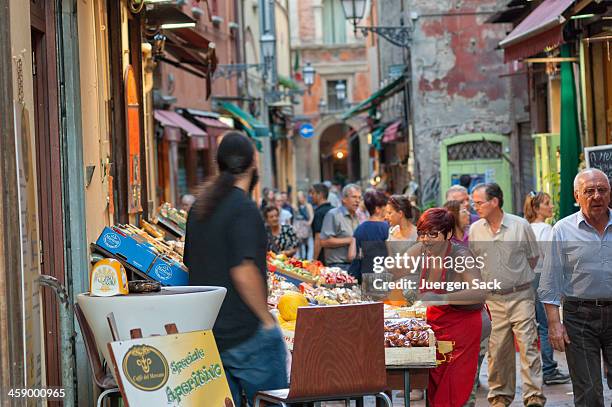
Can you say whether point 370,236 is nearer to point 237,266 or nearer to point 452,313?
point 452,313

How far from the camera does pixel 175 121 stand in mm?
19422

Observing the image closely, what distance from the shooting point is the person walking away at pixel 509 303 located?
29.7 feet

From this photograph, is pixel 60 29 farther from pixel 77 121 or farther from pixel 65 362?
pixel 65 362

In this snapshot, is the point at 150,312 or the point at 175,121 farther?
the point at 175,121

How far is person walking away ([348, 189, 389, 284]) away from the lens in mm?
10742

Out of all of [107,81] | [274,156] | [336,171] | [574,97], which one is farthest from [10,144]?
[336,171]

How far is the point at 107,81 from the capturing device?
9.15 m

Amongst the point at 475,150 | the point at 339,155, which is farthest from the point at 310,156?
the point at 475,150

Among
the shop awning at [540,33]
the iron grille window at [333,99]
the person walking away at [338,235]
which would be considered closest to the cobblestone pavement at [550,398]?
the person walking away at [338,235]

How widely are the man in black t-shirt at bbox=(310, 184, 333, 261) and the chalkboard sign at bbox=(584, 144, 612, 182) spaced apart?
13.2 ft

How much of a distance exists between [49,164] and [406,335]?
7.61 ft

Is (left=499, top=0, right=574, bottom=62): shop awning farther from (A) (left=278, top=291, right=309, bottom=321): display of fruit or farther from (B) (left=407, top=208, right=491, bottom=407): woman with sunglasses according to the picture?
(A) (left=278, top=291, right=309, bottom=321): display of fruit

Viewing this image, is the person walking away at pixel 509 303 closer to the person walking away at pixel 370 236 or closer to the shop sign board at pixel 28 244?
the person walking away at pixel 370 236

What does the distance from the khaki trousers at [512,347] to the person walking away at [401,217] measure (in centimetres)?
175
